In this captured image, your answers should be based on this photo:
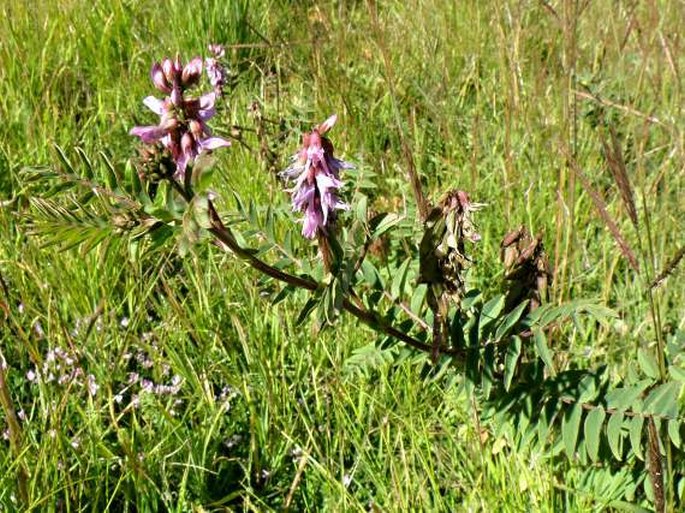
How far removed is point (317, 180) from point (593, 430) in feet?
1.88

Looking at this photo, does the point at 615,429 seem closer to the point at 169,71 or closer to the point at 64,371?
the point at 169,71

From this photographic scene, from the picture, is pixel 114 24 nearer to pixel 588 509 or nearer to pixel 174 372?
pixel 174 372

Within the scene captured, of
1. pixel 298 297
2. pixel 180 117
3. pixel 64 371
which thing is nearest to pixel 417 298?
pixel 298 297

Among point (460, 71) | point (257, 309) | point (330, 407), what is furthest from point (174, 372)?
point (460, 71)

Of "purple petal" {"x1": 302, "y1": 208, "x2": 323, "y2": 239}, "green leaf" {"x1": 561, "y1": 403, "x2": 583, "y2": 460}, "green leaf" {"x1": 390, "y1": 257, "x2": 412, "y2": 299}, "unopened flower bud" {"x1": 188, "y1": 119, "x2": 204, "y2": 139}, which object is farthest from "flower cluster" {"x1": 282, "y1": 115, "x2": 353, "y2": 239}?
"green leaf" {"x1": 561, "y1": 403, "x2": 583, "y2": 460}

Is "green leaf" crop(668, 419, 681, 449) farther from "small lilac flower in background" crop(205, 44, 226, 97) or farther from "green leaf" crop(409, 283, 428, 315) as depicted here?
"small lilac flower in background" crop(205, 44, 226, 97)

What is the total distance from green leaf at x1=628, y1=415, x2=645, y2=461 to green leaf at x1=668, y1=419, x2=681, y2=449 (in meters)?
0.04

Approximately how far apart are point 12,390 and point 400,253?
85cm

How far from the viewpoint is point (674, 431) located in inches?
46.5

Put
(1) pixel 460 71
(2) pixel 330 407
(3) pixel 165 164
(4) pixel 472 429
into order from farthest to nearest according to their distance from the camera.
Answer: (1) pixel 460 71 → (2) pixel 330 407 → (4) pixel 472 429 → (3) pixel 165 164

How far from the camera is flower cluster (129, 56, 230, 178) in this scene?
3.32ft

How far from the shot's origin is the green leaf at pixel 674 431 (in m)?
1.17

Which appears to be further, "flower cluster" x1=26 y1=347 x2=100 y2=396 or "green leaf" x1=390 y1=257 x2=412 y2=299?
"flower cluster" x1=26 y1=347 x2=100 y2=396

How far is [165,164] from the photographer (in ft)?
3.36
